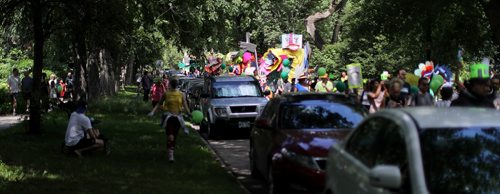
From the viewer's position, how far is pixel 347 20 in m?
50.7

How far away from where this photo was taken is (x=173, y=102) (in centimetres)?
1215

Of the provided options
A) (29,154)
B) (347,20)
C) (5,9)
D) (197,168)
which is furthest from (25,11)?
(347,20)

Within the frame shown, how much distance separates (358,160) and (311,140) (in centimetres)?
287

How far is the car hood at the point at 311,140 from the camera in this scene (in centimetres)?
815

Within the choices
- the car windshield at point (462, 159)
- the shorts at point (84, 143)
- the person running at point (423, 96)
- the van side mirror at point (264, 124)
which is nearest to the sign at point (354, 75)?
the person running at point (423, 96)

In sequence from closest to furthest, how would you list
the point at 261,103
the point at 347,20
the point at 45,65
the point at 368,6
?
the point at 261,103, the point at 368,6, the point at 45,65, the point at 347,20

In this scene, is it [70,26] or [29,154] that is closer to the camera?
[29,154]

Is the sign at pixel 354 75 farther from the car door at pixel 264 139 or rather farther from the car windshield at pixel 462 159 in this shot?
the car windshield at pixel 462 159

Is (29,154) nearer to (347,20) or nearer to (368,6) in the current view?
(368,6)

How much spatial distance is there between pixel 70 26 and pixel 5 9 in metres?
1.57

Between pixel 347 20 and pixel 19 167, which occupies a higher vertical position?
pixel 347 20

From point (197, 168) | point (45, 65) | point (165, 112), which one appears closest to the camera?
point (197, 168)

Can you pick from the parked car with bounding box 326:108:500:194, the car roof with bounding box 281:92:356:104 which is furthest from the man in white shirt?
the parked car with bounding box 326:108:500:194

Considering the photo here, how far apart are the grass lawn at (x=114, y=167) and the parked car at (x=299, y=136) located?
31.4 inches
